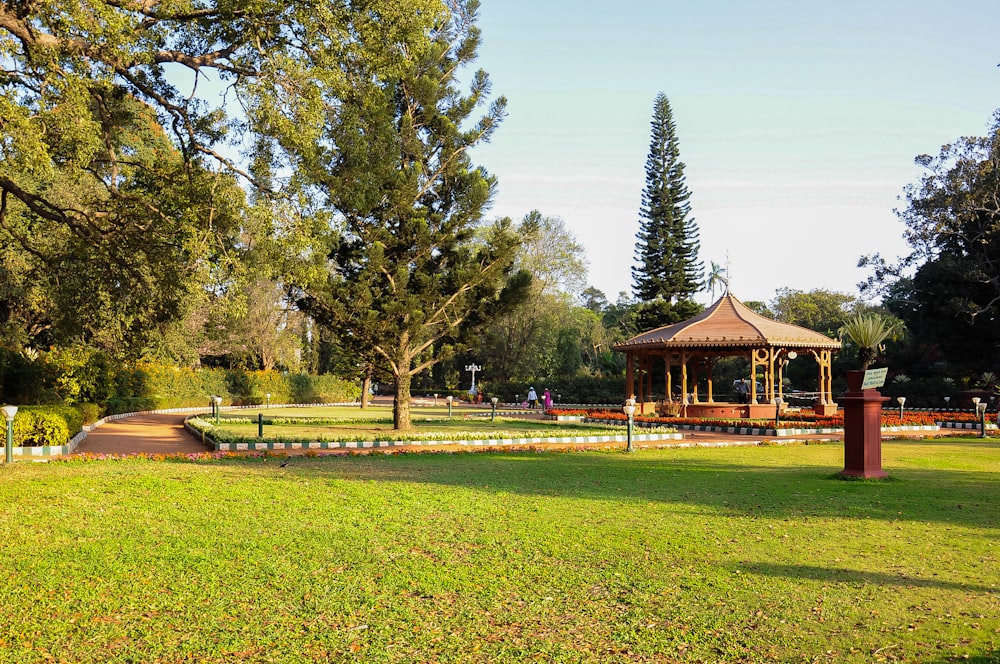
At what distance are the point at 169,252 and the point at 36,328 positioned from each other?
1957 centimetres

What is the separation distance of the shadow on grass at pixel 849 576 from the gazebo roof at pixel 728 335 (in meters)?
19.6

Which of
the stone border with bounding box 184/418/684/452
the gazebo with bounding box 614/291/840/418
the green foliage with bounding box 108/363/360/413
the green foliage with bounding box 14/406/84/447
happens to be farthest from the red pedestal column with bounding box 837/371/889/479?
the green foliage with bounding box 108/363/360/413

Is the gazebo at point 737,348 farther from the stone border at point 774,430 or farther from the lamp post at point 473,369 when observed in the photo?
the lamp post at point 473,369

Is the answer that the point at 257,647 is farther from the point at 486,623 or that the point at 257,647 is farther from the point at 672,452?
the point at 672,452

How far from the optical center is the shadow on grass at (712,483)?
7250 mm

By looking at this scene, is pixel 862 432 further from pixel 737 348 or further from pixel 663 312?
pixel 663 312

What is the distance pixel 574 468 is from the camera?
35.7ft

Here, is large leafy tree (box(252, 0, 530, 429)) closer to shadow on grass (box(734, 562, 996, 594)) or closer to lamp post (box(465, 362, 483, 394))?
shadow on grass (box(734, 562, 996, 594))

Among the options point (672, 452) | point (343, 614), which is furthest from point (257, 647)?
point (672, 452)

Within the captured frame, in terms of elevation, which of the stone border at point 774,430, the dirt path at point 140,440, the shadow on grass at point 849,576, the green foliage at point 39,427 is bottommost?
the stone border at point 774,430

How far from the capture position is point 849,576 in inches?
186

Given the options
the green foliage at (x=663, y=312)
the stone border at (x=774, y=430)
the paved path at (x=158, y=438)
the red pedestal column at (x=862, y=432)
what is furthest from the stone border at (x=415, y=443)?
the green foliage at (x=663, y=312)

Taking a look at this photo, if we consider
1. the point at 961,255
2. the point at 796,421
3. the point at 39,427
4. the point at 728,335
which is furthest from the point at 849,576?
the point at 961,255

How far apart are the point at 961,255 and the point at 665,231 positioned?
13.3m
